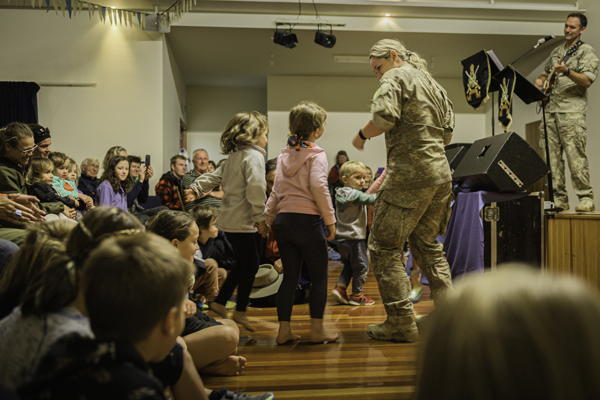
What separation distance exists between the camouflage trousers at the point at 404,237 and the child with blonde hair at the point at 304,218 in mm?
246

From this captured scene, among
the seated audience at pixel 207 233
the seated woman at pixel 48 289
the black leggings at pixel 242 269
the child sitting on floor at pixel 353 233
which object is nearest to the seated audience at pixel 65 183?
the seated audience at pixel 207 233

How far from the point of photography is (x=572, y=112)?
396 cm

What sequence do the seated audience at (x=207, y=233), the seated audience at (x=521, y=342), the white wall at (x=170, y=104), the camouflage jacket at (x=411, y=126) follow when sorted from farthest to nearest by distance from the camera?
the white wall at (x=170, y=104) < the seated audience at (x=207, y=233) < the camouflage jacket at (x=411, y=126) < the seated audience at (x=521, y=342)

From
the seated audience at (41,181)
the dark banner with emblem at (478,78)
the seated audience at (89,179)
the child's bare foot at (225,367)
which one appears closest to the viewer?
the child's bare foot at (225,367)

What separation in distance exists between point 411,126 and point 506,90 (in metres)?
1.59

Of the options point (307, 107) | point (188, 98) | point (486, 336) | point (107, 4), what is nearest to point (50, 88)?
point (107, 4)

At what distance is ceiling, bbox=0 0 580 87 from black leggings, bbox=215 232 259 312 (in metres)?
4.91

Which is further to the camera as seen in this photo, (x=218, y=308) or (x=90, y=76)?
(x=90, y=76)

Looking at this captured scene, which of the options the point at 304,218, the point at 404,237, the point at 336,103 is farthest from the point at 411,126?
→ the point at 336,103

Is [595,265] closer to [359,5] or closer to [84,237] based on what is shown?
[84,237]

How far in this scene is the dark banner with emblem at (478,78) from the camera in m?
3.39

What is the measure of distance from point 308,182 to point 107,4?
17.7 feet

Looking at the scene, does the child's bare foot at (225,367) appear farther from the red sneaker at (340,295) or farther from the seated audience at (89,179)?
the seated audience at (89,179)

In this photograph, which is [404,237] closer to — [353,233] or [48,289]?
[353,233]
